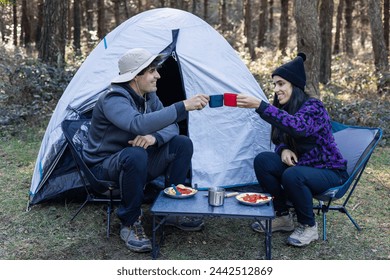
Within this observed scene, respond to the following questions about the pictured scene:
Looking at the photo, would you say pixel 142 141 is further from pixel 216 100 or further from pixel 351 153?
pixel 351 153

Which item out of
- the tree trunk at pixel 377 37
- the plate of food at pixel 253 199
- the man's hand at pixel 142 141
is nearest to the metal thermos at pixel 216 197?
the plate of food at pixel 253 199

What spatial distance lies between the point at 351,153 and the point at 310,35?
12.2ft

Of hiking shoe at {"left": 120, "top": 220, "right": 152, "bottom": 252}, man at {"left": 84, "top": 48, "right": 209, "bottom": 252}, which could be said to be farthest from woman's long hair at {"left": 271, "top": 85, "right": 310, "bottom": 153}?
hiking shoe at {"left": 120, "top": 220, "right": 152, "bottom": 252}

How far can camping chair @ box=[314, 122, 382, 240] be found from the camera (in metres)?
3.81

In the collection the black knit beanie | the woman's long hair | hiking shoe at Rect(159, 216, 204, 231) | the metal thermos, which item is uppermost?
the black knit beanie

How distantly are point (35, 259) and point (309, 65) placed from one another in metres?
5.27

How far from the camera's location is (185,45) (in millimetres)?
4762

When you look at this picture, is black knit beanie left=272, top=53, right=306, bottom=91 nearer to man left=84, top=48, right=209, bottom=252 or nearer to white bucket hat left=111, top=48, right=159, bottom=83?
man left=84, top=48, right=209, bottom=252

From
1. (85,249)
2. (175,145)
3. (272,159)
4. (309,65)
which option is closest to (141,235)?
(85,249)

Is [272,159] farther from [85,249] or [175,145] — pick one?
[85,249]

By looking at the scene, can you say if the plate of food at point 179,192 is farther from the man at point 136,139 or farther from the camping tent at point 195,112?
the camping tent at point 195,112

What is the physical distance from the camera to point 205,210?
340cm

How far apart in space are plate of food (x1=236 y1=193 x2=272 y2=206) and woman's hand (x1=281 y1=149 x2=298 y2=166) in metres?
0.40

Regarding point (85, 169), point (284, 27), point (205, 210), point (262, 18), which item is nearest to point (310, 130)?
point (205, 210)
